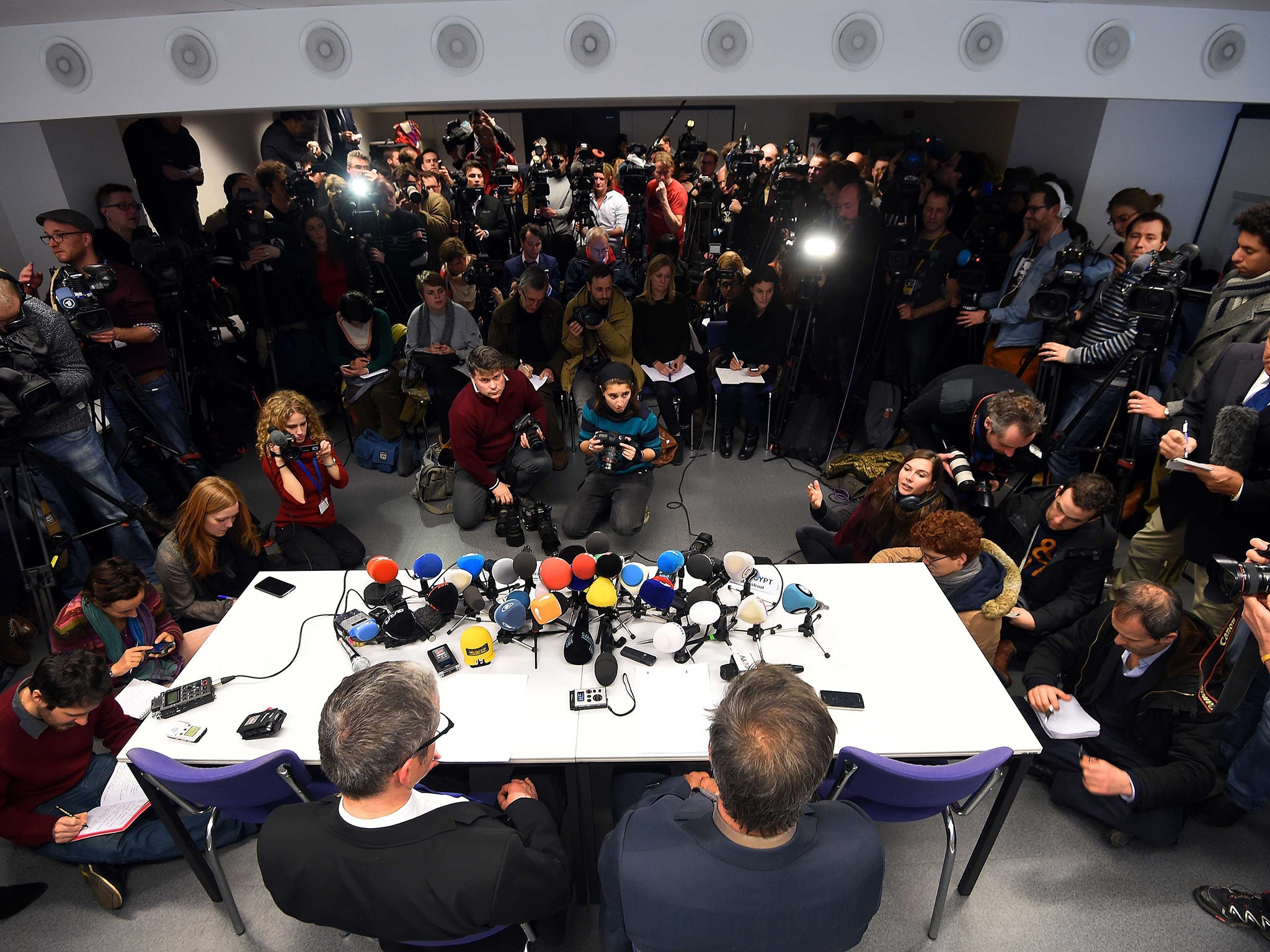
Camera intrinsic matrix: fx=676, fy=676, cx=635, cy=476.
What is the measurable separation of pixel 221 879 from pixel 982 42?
4227mm

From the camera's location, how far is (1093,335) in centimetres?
342

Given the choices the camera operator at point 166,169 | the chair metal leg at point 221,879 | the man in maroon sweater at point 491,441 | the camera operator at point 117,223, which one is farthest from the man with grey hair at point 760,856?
the camera operator at point 166,169

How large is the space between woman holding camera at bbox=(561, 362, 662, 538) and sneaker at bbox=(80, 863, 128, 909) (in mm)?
2174

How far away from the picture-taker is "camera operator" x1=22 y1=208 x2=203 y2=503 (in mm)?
3133

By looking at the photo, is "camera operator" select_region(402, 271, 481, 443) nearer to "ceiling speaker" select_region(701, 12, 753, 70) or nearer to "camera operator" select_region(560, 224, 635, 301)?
"camera operator" select_region(560, 224, 635, 301)

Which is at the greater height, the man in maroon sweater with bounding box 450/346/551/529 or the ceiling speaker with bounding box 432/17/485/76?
the ceiling speaker with bounding box 432/17/485/76

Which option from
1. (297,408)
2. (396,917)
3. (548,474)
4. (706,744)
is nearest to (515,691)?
(706,744)

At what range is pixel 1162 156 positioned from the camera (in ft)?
12.7

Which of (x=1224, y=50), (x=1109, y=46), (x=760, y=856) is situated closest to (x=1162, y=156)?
(x=1224, y=50)

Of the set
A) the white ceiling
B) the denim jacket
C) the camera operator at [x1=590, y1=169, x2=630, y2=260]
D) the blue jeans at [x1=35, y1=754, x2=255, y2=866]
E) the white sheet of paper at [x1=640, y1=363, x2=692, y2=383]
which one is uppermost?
the white ceiling

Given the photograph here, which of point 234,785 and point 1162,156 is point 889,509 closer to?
point 234,785

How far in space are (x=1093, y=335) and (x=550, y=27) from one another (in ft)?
9.82

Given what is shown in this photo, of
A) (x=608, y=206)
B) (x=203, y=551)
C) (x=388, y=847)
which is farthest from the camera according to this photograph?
(x=608, y=206)

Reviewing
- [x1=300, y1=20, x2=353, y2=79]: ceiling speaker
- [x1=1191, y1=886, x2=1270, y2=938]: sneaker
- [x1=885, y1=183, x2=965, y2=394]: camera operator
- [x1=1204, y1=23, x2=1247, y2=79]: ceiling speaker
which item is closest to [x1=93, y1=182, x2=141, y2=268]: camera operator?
[x1=300, y1=20, x2=353, y2=79]: ceiling speaker
